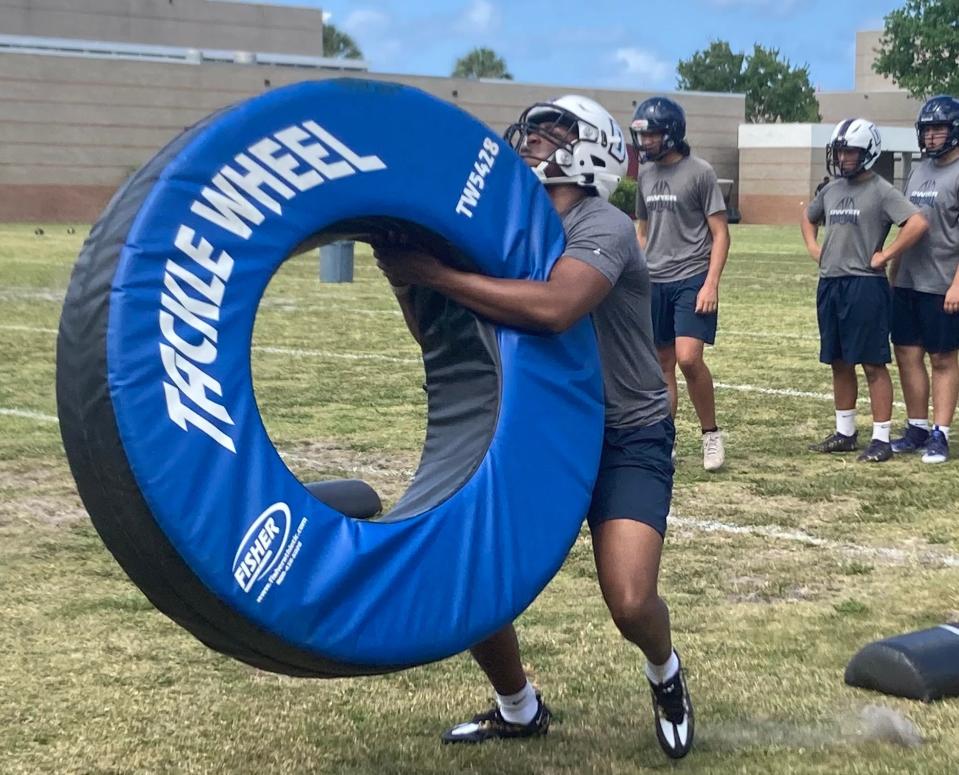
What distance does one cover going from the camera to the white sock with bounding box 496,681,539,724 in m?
4.09

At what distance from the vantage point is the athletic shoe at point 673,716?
3967 millimetres

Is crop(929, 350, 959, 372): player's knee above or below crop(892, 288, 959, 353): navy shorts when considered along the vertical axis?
below

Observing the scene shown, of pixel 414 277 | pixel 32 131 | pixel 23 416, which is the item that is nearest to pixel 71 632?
pixel 414 277

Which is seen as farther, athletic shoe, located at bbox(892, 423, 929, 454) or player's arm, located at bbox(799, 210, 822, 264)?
player's arm, located at bbox(799, 210, 822, 264)

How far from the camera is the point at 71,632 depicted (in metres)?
5.01

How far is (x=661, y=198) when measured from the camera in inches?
316

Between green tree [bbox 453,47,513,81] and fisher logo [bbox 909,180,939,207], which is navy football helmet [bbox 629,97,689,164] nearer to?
fisher logo [bbox 909,180,939,207]

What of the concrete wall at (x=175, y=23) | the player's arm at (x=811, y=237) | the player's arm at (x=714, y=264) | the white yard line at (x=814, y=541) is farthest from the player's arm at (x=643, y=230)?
the concrete wall at (x=175, y=23)

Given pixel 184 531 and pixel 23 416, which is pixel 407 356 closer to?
pixel 23 416

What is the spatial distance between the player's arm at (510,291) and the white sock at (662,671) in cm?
99

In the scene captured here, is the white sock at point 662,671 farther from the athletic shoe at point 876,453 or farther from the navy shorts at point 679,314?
the athletic shoe at point 876,453

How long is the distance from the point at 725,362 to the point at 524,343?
28.3 ft

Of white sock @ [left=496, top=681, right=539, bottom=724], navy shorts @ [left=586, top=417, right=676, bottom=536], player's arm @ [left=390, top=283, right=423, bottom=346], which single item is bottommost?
white sock @ [left=496, top=681, right=539, bottom=724]

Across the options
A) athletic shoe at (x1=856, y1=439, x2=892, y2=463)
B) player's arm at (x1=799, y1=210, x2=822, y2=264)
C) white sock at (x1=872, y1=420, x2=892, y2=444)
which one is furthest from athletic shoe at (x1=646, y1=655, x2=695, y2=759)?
player's arm at (x1=799, y1=210, x2=822, y2=264)
